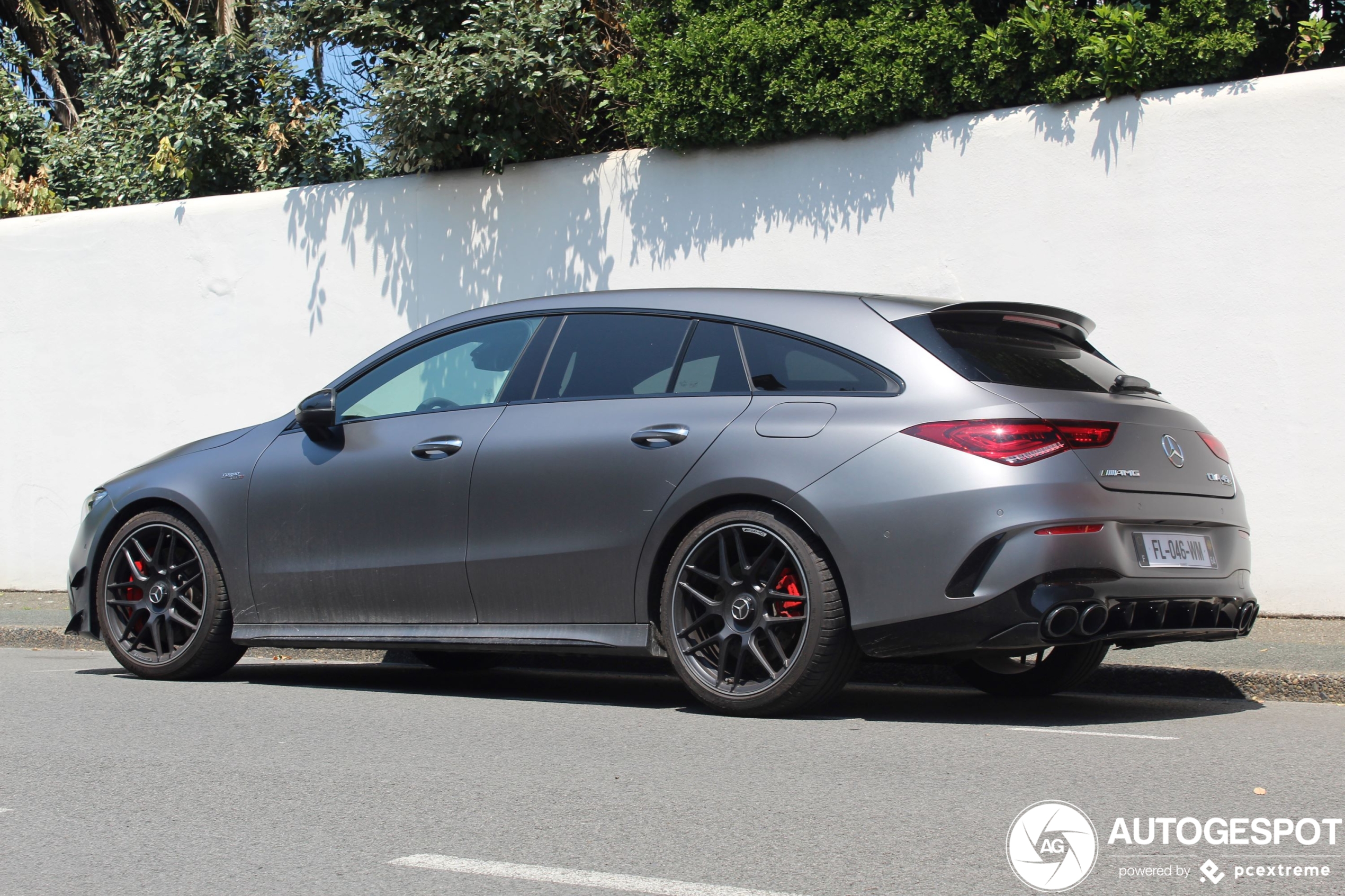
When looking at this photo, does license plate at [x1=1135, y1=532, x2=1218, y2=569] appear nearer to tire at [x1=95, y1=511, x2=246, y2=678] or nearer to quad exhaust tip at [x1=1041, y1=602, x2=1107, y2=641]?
quad exhaust tip at [x1=1041, y1=602, x2=1107, y2=641]

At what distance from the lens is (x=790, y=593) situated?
5270 mm

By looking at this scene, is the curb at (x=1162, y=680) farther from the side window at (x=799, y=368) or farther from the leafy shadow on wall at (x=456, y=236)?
the leafy shadow on wall at (x=456, y=236)

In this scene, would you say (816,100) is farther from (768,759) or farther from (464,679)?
(768,759)

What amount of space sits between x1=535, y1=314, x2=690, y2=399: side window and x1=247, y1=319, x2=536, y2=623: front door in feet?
0.86

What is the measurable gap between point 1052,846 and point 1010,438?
174cm

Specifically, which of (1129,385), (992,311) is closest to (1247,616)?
(1129,385)

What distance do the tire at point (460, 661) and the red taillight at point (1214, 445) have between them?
3869mm

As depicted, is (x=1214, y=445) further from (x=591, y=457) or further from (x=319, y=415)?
(x=319, y=415)

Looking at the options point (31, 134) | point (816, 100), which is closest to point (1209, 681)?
point (816, 100)

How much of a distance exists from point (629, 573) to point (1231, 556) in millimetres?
2282

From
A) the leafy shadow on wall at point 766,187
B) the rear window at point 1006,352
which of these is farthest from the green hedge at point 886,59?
the rear window at point 1006,352

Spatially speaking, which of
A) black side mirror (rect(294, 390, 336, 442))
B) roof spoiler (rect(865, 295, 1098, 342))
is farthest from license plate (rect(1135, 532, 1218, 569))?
black side mirror (rect(294, 390, 336, 442))

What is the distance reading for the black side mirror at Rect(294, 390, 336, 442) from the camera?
6.43m

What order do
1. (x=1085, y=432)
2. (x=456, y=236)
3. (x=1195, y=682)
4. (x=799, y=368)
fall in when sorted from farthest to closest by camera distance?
1. (x=456, y=236)
2. (x=1195, y=682)
3. (x=799, y=368)
4. (x=1085, y=432)
